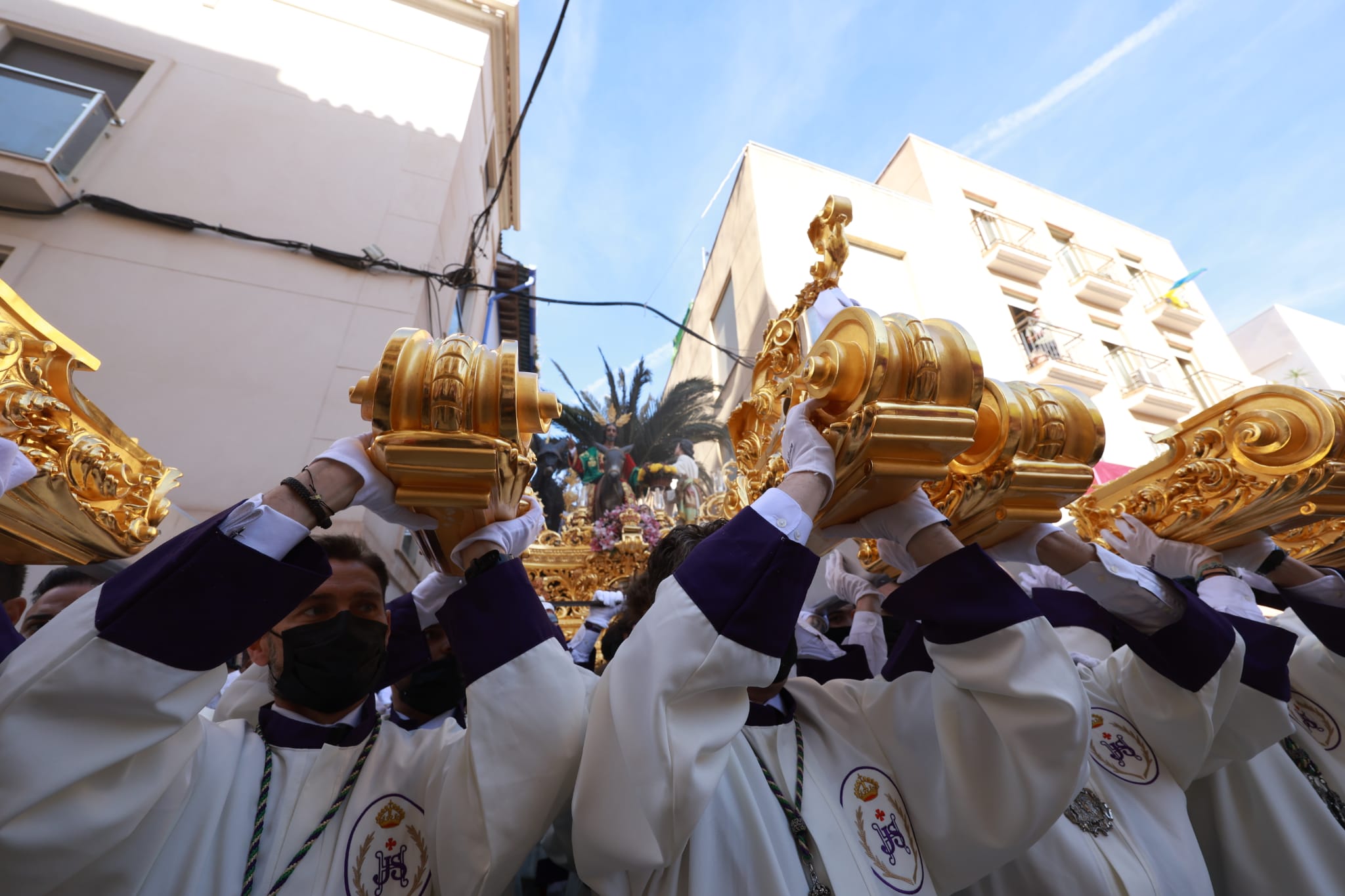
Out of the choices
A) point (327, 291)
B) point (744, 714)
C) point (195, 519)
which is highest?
point (327, 291)

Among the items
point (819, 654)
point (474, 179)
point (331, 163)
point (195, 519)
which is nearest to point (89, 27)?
point (331, 163)

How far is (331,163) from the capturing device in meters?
5.84

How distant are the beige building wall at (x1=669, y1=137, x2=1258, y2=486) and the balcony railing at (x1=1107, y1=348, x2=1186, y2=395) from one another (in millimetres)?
31

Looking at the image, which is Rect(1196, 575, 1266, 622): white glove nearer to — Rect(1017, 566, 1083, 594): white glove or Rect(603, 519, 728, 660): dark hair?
Rect(1017, 566, 1083, 594): white glove

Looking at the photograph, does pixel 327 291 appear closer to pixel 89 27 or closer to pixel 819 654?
pixel 89 27

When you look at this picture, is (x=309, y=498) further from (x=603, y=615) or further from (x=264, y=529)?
(x=603, y=615)

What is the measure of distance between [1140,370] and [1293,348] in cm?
680

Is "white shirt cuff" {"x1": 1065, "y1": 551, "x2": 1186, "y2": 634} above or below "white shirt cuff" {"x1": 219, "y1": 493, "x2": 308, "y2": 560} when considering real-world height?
below

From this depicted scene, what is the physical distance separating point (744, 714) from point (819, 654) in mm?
1278

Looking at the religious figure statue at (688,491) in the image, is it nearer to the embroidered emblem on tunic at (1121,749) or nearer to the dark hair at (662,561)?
the dark hair at (662,561)

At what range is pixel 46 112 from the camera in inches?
188

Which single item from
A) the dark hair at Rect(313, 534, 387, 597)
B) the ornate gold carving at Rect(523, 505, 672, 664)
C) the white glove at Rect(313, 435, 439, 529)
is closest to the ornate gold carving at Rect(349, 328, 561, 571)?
the white glove at Rect(313, 435, 439, 529)

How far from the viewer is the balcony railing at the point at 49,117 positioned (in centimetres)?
462

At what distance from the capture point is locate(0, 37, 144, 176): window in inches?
183
